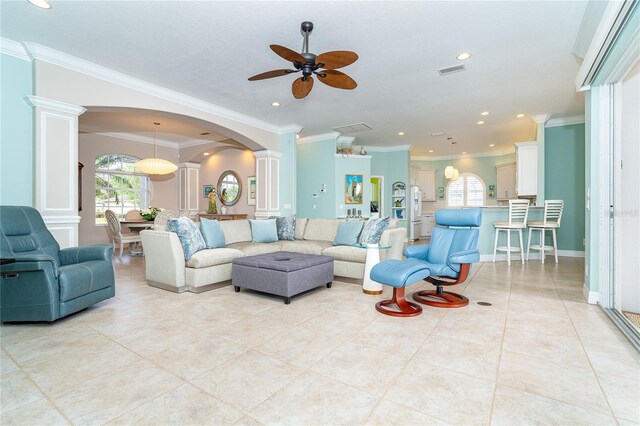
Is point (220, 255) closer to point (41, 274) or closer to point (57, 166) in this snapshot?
point (41, 274)

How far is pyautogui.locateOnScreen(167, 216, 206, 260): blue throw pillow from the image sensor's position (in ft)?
13.1

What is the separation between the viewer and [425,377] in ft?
6.32

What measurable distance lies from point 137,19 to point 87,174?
19.8 feet

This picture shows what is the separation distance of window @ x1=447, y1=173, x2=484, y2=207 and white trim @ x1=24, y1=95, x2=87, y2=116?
1082 cm

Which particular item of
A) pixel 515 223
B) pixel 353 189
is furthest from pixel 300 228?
pixel 515 223

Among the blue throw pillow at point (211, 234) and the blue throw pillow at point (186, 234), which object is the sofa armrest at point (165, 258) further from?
the blue throw pillow at point (211, 234)

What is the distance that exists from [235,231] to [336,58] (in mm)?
3301

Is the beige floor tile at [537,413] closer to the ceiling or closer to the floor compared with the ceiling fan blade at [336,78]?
closer to the floor

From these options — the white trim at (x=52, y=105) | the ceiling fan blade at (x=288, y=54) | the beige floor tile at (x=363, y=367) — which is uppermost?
the ceiling fan blade at (x=288, y=54)

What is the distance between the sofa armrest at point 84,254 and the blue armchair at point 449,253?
11.1 ft

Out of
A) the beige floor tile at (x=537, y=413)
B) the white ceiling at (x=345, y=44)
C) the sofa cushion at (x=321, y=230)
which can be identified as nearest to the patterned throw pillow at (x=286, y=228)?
the sofa cushion at (x=321, y=230)

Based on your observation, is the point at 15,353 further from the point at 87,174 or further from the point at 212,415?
the point at 87,174

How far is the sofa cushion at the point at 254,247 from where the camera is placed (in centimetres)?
461

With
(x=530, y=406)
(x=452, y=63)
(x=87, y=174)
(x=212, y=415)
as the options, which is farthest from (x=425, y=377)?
(x=87, y=174)
